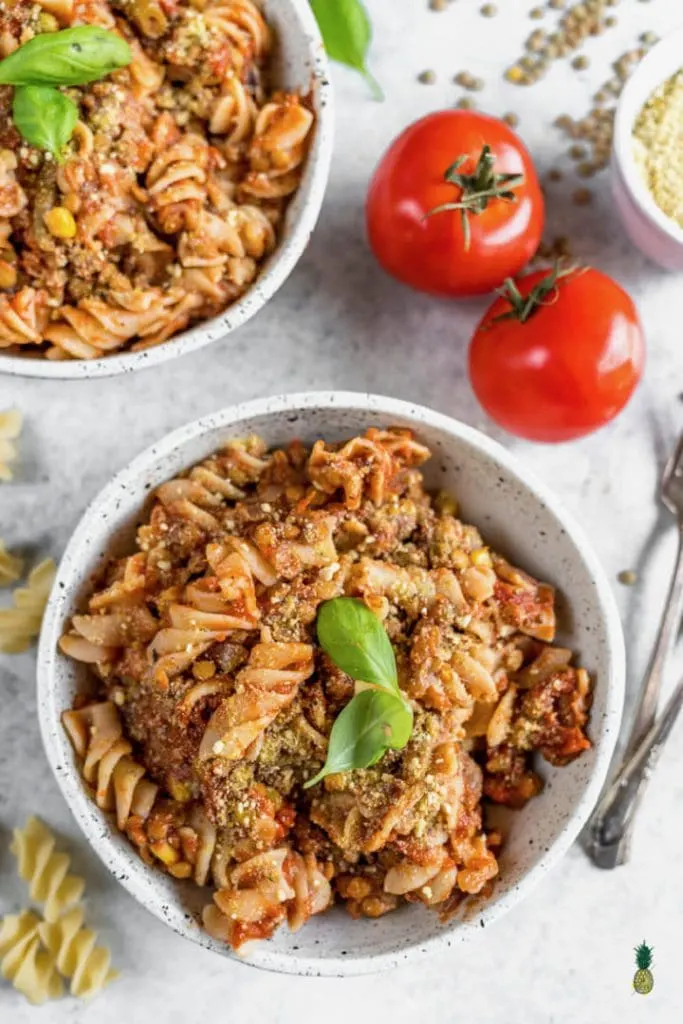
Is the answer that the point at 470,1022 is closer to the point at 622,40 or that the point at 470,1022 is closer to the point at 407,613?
the point at 407,613

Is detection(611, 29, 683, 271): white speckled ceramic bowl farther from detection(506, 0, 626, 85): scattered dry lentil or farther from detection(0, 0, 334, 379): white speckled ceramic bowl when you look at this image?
detection(0, 0, 334, 379): white speckled ceramic bowl

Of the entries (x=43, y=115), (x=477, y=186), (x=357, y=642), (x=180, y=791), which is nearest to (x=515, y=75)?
(x=477, y=186)

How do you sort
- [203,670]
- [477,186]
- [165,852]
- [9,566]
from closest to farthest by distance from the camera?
[203,670] → [165,852] → [477,186] → [9,566]

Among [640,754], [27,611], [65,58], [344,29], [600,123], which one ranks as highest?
[65,58]

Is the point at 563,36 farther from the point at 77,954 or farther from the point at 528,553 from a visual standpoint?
the point at 77,954

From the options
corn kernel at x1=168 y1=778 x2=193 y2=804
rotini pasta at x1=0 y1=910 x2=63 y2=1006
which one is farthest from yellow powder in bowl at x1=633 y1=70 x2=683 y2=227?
rotini pasta at x1=0 y1=910 x2=63 y2=1006

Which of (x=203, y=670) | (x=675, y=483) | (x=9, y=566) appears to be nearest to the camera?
(x=203, y=670)

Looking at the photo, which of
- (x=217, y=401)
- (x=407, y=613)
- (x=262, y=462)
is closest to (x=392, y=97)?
(x=217, y=401)
